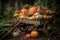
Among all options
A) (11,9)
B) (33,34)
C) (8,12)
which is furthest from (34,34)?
(8,12)

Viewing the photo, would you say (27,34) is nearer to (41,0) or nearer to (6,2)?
(41,0)

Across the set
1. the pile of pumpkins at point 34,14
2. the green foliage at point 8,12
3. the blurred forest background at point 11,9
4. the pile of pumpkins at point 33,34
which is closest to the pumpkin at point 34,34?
the pile of pumpkins at point 33,34

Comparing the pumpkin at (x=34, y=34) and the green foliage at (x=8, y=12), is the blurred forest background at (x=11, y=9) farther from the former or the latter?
the pumpkin at (x=34, y=34)

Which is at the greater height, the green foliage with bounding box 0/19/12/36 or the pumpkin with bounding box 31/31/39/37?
the green foliage with bounding box 0/19/12/36

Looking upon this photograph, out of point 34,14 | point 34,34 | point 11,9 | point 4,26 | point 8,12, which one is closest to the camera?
point 34,34

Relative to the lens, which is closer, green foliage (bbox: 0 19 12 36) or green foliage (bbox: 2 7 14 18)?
green foliage (bbox: 0 19 12 36)

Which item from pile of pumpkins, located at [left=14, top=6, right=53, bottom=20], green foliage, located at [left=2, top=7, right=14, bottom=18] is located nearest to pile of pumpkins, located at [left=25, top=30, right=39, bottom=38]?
pile of pumpkins, located at [left=14, top=6, right=53, bottom=20]

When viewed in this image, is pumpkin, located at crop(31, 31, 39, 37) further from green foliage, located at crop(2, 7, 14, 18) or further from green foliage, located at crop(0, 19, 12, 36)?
green foliage, located at crop(2, 7, 14, 18)

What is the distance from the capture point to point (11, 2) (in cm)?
904

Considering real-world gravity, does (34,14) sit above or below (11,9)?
below

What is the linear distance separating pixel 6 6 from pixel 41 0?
2.47 m

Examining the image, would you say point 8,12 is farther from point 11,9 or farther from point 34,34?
point 34,34

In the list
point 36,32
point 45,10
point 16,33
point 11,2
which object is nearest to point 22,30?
point 16,33

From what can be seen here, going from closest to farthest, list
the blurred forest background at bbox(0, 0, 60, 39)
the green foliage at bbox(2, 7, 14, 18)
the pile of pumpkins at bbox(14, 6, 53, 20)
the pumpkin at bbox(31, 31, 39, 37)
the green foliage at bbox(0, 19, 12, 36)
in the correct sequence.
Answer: the pile of pumpkins at bbox(14, 6, 53, 20), the pumpkin at bbox(31, 31, 39, 37), the blurred forest background at bbox(0, 0, 60, 39), the green foliage at bbox(0, 19, 12, 36), the green foliage at bbox(2, 7, 14, 18)
